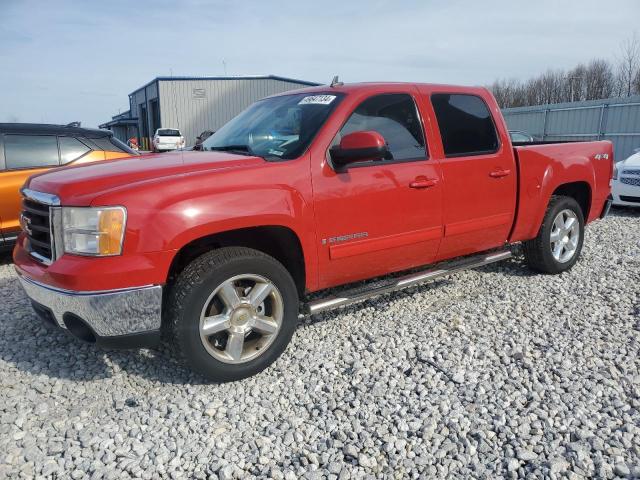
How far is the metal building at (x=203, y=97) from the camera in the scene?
37.2 meters

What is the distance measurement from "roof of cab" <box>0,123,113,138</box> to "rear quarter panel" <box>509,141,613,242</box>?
5.17 m

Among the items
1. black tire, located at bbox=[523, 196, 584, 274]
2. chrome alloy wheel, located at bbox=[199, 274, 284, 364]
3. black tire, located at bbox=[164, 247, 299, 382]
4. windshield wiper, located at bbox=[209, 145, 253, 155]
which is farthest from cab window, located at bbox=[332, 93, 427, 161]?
black tire, located at bbox=[523, 196, 584, 274]

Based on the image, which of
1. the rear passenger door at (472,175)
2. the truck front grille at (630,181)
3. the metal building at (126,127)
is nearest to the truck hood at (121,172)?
the rear passenger door at (472,175)

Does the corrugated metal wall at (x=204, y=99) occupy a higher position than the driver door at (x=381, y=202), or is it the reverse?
the corrugated metal wall at (x=204, y=99)

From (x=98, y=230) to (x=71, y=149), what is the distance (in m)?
4.25

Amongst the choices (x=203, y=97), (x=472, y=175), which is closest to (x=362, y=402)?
(x=472, y=175)

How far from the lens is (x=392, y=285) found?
3.96 m

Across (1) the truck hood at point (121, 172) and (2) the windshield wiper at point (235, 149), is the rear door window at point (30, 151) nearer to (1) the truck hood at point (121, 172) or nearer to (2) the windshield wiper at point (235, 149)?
(1) the truck hood at point (121, 172)

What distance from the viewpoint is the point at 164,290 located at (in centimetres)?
305

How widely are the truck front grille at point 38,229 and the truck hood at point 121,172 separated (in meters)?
0.12

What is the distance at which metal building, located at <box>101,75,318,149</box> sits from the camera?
37219mm

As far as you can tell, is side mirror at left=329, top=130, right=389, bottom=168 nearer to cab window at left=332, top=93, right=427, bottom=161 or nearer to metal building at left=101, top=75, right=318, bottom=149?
cab window at left=332, top=93, right=427, bottom=161

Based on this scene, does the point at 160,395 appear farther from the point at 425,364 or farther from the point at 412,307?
the point at 412,307

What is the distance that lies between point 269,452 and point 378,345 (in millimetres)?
1359
